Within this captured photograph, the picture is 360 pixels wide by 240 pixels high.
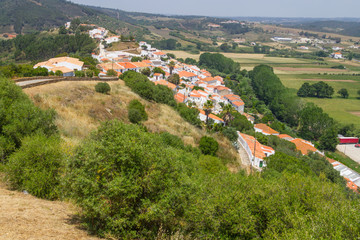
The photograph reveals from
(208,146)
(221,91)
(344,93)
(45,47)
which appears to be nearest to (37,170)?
(208,146)

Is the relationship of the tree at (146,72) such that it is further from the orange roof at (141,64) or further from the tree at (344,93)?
the tree at (344,93)

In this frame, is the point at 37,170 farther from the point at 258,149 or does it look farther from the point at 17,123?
the point at 258,149

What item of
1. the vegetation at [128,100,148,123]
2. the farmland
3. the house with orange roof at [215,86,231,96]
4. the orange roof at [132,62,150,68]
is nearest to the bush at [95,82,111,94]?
the vegetation at [128,100,148,123]

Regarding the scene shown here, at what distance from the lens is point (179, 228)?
32.0 ft

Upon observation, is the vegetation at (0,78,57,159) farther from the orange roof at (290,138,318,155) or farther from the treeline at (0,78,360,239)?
the orange roof at (290,138,318,155)

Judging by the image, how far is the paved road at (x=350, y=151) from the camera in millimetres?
49044

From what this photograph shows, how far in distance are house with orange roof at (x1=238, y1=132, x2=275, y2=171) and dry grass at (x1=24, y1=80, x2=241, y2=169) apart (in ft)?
6.87

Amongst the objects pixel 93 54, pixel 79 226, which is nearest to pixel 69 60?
pixel 93 54

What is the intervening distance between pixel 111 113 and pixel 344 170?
32.1 metres

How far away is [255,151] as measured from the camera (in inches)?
1431

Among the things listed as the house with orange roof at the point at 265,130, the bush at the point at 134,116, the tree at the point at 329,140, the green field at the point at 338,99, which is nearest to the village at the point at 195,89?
the house with orange roof at the point at 265,130

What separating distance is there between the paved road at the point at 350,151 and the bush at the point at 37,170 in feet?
161

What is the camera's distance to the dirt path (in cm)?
864

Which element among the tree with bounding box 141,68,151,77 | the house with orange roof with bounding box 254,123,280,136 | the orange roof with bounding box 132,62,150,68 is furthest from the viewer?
the orange roof with bounding box 132,62,150,68
